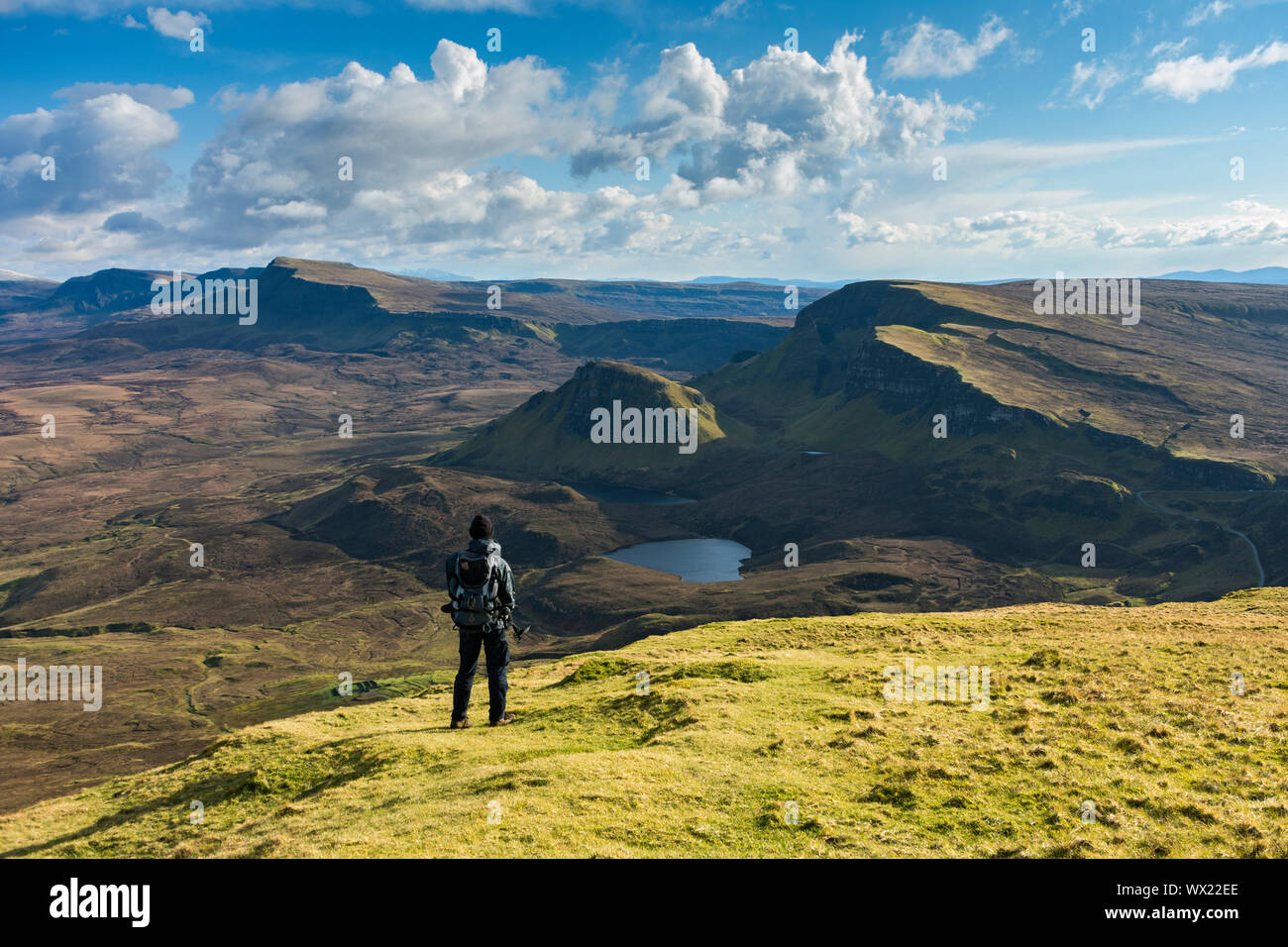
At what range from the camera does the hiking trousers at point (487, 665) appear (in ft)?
69.7

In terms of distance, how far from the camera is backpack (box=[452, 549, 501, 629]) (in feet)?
67.2

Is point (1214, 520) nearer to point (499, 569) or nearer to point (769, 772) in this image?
point (769, 772)

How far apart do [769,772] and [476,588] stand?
29.2 feet

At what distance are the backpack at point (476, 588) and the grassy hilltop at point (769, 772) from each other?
3.55 metres

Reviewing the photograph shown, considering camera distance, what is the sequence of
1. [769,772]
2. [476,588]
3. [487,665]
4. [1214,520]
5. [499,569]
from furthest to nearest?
[1214,520]
[487,665]
[499,569]
[476,588]
[769,772]

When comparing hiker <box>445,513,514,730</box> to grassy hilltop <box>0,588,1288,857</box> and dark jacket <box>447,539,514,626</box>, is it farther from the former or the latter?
grassy hilltop <box>0,588,1288,857</box>

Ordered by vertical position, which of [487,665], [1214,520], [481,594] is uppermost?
[481,594]

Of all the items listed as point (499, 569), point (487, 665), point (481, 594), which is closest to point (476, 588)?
point (481, 594)

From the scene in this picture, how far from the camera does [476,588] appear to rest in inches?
814

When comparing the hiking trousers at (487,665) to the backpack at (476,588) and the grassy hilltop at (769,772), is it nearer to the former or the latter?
the backpack at (476,588)

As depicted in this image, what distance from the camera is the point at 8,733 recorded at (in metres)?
114

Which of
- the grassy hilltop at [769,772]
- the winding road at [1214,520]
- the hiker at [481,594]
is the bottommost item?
the winding road at [1214,520]

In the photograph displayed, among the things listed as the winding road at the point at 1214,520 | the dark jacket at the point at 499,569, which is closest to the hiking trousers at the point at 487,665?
the dark jacket at the point at 499,569

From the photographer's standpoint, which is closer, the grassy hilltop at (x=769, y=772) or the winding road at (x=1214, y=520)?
the grassy hilltop at (x=769, y=772)
